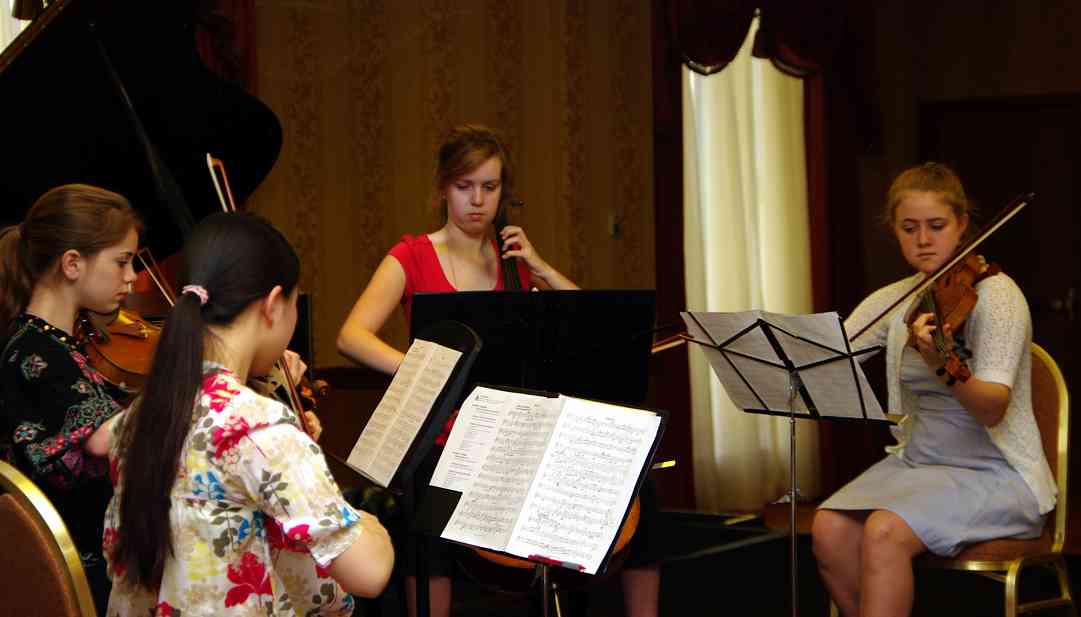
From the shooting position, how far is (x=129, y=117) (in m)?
2.82

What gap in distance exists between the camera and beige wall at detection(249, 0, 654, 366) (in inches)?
177

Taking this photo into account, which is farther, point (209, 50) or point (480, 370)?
point (209, 50)

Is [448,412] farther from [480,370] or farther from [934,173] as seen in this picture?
[934,173]

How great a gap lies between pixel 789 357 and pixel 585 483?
73 centimetres

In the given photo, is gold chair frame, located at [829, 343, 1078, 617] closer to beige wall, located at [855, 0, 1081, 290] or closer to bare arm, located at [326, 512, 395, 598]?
bare arm, located at [326, 512, 395, 598]

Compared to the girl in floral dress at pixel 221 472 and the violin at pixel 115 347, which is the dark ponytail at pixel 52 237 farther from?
the girl in floral dress at pixel 221 472

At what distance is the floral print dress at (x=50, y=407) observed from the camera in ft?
6.43

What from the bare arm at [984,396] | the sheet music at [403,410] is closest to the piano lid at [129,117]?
the sheet music at [403,410]

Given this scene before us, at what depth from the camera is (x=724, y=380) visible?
101 inches

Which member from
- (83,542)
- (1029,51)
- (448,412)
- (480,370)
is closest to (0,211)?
(83,542)

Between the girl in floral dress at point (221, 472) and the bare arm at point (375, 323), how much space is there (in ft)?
3.31

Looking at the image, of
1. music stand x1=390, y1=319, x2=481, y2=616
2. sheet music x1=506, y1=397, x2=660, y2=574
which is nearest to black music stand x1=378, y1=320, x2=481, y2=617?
music stand x1=390, y1=319, x2=481, y2=616

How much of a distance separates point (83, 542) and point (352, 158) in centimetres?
270

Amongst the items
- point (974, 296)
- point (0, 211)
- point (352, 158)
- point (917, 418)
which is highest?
point (352, 158)
